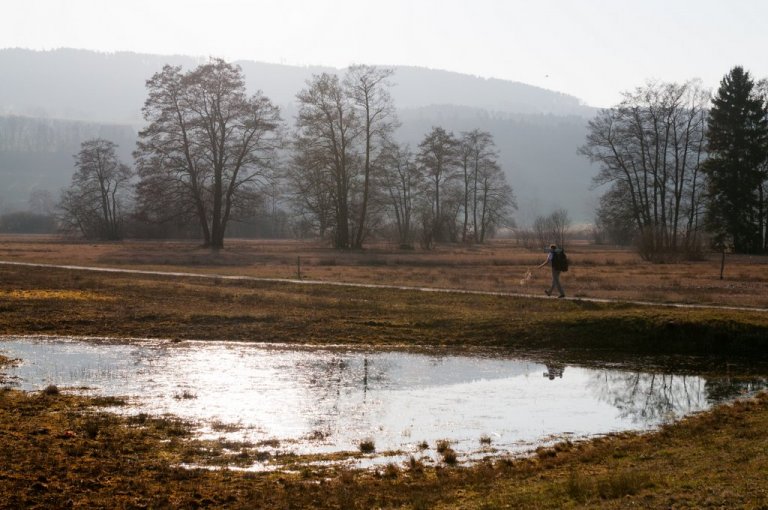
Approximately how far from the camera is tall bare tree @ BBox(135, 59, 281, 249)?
60.7 metres

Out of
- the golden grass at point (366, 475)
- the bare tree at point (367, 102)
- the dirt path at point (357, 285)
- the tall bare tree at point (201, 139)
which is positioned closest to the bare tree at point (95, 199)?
the tall bare tree at point (201, 139)

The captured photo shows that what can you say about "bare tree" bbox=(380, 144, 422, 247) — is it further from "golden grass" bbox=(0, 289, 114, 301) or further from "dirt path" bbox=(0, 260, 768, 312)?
"golden grass" bbox=(0, 289, 114, 301)

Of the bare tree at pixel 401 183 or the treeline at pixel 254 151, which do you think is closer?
the treeline at pixel 254 151

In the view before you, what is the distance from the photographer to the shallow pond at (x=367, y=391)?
1266cm

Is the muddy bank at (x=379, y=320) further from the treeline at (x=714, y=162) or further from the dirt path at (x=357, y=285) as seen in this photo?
the treeline at (x=714, y=162)

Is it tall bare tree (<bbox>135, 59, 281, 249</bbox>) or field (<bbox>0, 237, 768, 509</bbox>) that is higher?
tall bare tree (<bbox>135, 59, 281, 249</bbox>)

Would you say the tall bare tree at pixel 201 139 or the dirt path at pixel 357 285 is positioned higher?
the tall bare tree at pixel 201 139

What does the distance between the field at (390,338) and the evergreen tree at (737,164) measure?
6.30m

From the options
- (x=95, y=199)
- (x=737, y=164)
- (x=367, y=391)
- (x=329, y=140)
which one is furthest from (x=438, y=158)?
(x=367, y=391)

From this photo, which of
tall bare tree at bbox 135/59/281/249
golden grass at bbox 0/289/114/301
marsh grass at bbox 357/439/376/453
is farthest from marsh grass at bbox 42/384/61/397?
tall bare tree at bbox 135/59/281/249

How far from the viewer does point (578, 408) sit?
48.4ft

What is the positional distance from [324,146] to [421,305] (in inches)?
1508

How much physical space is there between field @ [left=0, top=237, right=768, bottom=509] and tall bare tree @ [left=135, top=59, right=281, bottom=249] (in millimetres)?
6869

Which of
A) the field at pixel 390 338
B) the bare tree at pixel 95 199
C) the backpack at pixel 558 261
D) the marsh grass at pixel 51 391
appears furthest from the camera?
the bare tree at pixel 95 199
